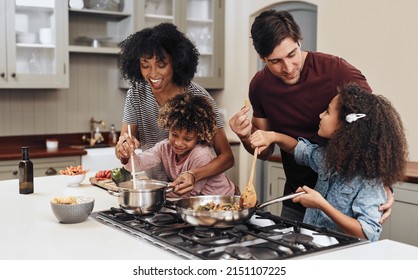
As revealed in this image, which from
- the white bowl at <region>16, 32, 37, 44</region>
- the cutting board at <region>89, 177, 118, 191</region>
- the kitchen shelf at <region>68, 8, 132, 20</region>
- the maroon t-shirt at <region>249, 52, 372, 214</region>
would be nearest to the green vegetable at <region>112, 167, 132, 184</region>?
the cutting board at <region>89, 177, 118, 191</region>

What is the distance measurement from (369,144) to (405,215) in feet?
4.56

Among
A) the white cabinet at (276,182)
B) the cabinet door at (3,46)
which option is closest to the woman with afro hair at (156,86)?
the white cabinet at (276,182)

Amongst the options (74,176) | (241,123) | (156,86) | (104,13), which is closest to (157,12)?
(104,13)

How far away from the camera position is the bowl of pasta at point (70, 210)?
165 centimetres

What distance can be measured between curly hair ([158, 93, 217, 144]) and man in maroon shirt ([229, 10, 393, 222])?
156 mm

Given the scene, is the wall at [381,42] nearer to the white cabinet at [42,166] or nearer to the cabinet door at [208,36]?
the cabinet door at [208,36]

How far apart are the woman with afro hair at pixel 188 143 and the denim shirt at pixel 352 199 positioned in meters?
0.46

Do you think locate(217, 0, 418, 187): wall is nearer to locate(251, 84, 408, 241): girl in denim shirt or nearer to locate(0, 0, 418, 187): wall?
locate(0, 0, 418, 187): wall

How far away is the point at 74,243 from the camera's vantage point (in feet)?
4.77

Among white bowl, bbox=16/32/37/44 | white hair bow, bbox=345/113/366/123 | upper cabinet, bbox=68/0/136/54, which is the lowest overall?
white hair bow, bbox=345/113/366/123

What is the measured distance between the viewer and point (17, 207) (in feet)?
6.29

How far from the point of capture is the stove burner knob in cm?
126
